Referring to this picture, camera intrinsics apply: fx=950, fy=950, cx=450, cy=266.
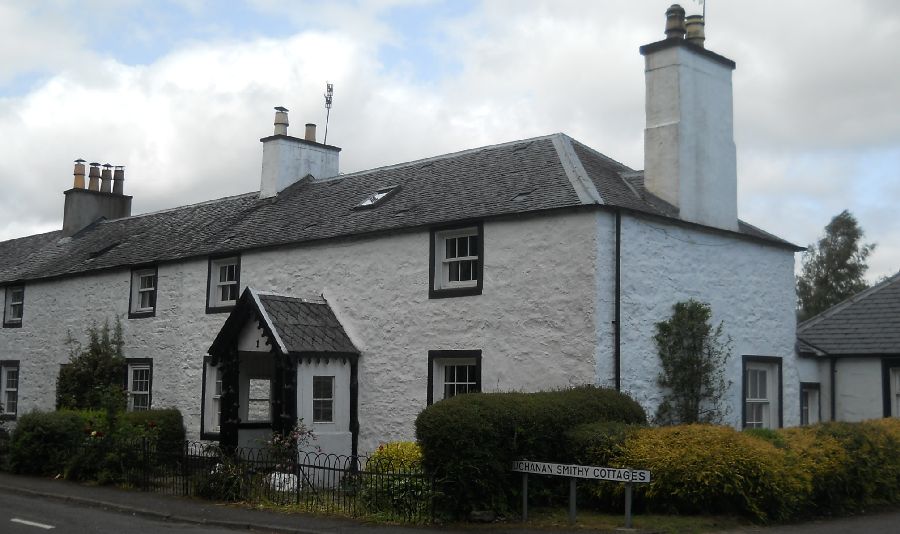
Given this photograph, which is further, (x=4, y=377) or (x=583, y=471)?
(x=4, y=377)

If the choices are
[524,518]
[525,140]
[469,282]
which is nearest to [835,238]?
[525,140]

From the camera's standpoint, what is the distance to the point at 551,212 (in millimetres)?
16344

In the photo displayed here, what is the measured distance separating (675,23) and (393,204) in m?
6.70

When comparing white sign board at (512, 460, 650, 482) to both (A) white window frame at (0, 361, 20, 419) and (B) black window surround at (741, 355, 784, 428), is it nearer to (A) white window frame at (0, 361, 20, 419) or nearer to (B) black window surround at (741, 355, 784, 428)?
(B) black window surround at (741, 355, 784, 428)

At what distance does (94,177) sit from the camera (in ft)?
106

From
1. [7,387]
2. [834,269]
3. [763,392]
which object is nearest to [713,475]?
[763,392]

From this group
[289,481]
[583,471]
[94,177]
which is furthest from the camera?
[94,177]

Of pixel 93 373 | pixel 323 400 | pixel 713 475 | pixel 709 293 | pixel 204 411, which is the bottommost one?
pixel 713 475

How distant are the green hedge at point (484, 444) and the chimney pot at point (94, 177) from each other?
2313 cm

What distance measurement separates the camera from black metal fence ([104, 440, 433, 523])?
1323 cm

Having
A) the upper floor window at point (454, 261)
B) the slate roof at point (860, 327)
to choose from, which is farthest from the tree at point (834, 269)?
the upper floor window at point (454, 261)

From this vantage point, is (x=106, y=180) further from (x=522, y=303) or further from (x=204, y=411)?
(x=522, y=303)

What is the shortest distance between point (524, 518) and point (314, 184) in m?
14.0

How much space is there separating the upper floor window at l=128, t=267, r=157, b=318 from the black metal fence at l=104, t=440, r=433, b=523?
23.6 feet
